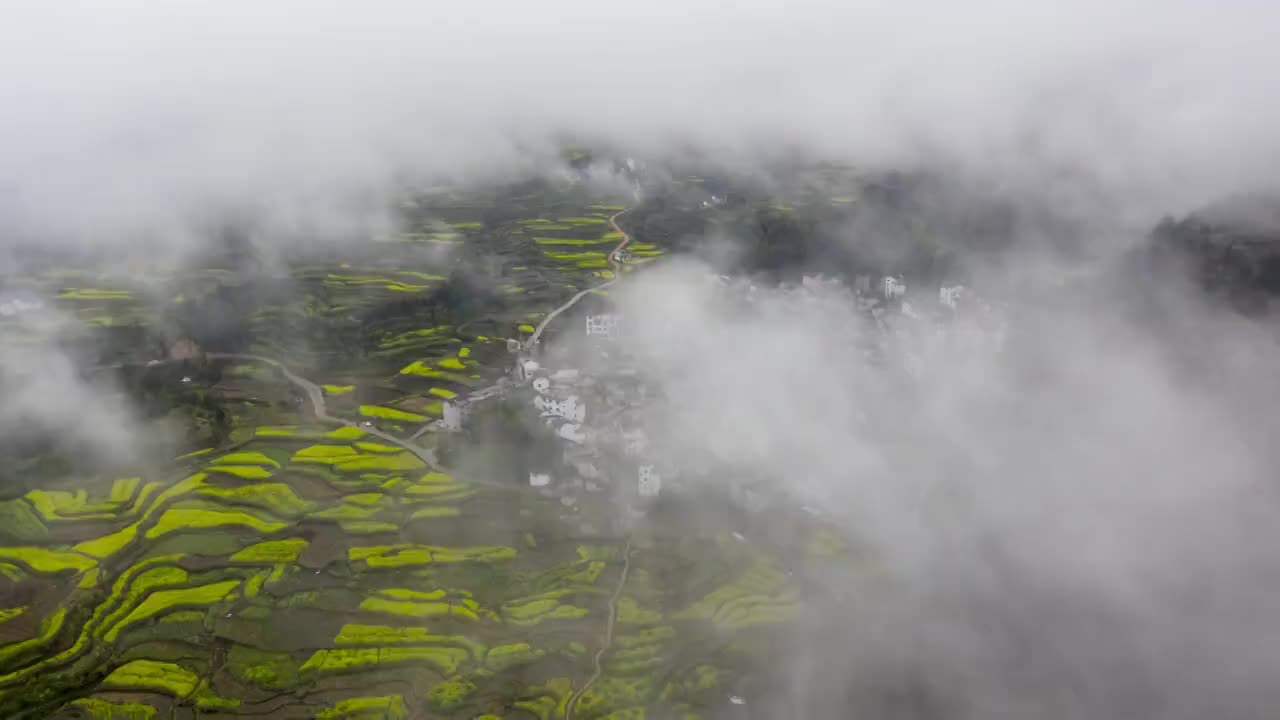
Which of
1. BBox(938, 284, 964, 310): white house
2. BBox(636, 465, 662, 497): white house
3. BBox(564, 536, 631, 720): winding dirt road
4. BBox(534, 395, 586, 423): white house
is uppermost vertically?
BBox(938, 284, 964, 310): white house

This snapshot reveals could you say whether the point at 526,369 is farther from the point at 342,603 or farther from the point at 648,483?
the point at 342,603

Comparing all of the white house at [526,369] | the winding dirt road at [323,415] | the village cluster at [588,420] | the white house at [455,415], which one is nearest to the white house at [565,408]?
the village cluster at [588,420]

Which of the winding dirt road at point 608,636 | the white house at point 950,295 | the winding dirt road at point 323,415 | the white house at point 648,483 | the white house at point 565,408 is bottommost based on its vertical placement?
the winding dirt road at point 608,636

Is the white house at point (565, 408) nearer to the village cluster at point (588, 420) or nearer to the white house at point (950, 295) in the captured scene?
the village cluster at point (588, 420)

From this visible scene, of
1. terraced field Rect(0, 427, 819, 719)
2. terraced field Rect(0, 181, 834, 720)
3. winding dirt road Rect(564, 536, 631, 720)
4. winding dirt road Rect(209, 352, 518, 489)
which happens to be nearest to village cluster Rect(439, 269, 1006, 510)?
terraced field Rect(0, 181, 834, 720)

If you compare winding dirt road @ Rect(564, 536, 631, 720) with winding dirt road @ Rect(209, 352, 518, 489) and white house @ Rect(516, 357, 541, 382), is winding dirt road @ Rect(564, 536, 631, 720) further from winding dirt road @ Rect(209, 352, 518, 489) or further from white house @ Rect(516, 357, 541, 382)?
white house @ Rect(516, 357, 541, 382)
